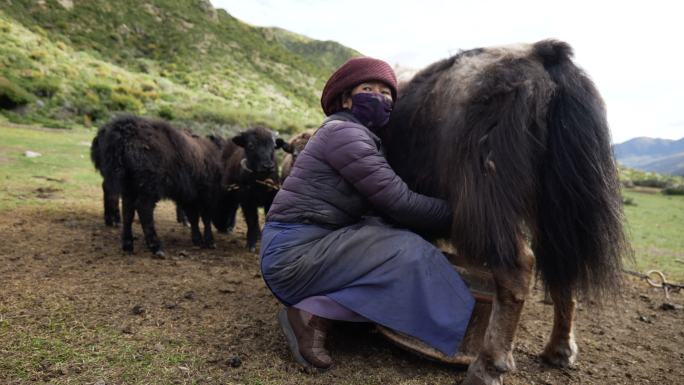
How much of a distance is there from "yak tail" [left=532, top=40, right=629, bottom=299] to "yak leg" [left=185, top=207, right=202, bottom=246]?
14.0ft

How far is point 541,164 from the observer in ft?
7.75

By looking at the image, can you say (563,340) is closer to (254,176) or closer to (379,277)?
(379,277)

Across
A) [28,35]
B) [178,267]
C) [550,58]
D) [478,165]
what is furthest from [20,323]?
[28,35]

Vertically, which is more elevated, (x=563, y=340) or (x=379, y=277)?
(x=379, y=277)

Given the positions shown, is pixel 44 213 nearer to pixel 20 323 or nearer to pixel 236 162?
pixel 236 162

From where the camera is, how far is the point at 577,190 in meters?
2.31

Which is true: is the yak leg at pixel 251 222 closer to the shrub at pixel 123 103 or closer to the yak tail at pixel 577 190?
the yak tail at pixel 577 190

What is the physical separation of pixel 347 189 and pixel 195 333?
134cm

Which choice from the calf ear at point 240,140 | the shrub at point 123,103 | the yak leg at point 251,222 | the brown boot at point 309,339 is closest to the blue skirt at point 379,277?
the brown boot at point 309,339

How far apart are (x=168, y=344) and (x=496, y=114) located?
229cm

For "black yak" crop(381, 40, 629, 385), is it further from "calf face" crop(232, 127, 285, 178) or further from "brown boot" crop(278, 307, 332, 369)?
"calf face" crop(232, 127, 285, 178)

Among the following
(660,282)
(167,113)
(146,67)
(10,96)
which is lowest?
(660,282)

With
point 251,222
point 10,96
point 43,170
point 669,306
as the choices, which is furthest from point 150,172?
point 10,96

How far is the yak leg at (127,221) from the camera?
4625 mm
